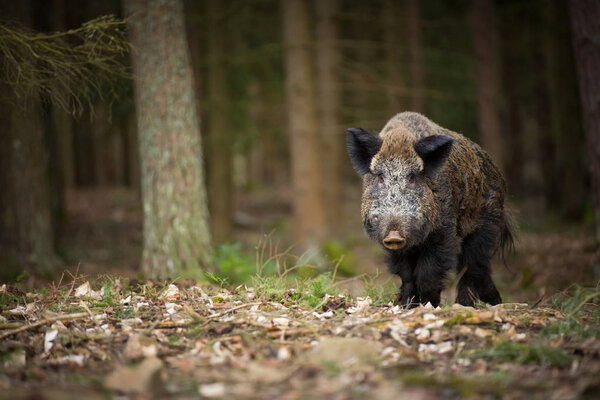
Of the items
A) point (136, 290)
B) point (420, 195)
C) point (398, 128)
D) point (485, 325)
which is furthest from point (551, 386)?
point (136, 290)

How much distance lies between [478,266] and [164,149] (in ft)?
14.1

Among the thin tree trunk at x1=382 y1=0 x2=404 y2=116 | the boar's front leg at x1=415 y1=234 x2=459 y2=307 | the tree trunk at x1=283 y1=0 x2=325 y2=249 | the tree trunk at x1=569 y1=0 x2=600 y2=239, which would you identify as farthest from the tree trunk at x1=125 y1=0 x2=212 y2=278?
the thin tree trunk at x1=382 y1=0 x2=404 y2=116

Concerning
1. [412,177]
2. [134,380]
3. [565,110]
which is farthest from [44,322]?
[565,110]

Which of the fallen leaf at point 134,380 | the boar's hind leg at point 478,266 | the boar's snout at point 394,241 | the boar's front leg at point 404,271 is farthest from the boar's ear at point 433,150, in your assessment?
the fallen leaf at point 134,380

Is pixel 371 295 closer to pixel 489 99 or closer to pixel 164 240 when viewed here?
pixel 164 240

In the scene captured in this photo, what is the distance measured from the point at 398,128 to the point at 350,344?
Answer: 323 centimetres

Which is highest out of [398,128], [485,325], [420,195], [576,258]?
[398,128]

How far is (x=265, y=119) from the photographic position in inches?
954

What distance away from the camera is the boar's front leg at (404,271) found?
22.1 feet

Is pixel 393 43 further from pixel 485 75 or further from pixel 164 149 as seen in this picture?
pixel 164 149

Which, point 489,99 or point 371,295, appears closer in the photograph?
point 371,295

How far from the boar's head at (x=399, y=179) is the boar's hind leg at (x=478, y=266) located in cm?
125

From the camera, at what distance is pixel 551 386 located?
393cm

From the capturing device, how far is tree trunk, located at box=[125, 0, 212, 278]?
8664 millimetres
